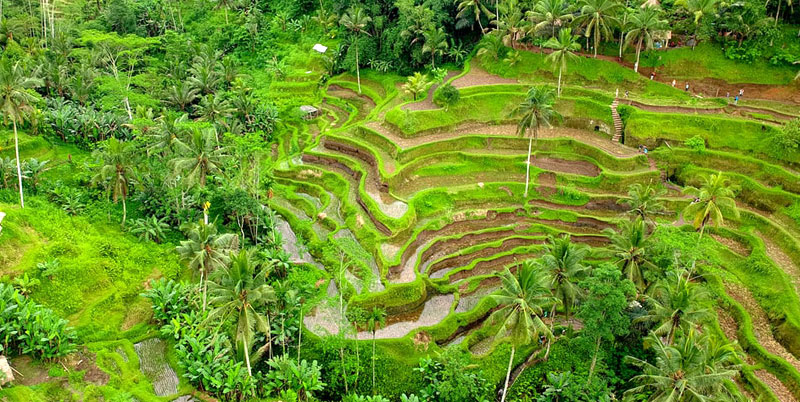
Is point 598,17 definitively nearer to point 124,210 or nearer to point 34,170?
point 124,210

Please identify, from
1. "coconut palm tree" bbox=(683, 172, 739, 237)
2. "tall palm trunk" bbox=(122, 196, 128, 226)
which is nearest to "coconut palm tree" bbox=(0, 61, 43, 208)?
"tall palm trunk" bbox=(122, 196, 128, 226)

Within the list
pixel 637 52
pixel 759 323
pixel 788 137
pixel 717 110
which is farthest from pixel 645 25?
pixel 759 323

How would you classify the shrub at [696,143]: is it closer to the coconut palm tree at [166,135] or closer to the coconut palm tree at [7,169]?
the coconut palm tree at [166,135]

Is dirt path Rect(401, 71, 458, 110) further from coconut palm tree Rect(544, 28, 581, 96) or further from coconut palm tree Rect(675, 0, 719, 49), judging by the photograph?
coconut palm tree Rect(675, 0, 719, 49)

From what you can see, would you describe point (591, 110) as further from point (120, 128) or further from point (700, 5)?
point (120, 128)

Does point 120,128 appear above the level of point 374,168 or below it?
above

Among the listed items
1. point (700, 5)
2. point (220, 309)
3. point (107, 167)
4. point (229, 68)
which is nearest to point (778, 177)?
point (700, 5)
